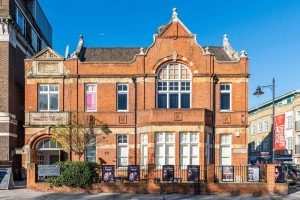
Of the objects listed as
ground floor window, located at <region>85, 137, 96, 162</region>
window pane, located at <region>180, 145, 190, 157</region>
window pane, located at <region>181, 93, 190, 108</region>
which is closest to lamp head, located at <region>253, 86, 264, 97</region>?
window pane, located at <region>181, 93, 190, 108</region>

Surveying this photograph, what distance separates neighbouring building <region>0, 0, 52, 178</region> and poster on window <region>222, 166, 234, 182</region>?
1542 cm

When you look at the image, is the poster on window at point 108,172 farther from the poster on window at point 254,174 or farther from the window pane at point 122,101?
the poster on window at point 254,174

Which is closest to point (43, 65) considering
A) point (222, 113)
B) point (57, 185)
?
point (57, 185)

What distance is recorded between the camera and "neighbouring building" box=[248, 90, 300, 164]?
176ft

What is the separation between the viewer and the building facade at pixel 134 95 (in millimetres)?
30281

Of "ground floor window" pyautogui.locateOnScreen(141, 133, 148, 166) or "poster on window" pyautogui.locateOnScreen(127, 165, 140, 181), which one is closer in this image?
"poster on window" pyautogui.locateOnScreen(127, 165, 140, 181)

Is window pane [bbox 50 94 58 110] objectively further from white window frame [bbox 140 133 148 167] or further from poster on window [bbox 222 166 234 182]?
poster on window [bbox 222 166 234 182]

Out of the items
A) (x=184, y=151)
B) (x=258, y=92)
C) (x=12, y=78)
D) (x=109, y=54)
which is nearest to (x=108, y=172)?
(x=184, y=151)

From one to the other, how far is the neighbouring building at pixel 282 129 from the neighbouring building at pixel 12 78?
25679mm

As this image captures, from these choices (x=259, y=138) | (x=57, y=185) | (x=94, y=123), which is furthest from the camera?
(x=259, y=138)

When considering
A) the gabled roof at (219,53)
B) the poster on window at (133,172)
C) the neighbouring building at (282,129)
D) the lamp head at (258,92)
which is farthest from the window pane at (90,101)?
the neighbouring building at (282,129)

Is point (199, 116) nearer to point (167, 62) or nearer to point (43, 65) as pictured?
point (167, 62)

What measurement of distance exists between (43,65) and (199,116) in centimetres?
1247

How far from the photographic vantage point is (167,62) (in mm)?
30719
